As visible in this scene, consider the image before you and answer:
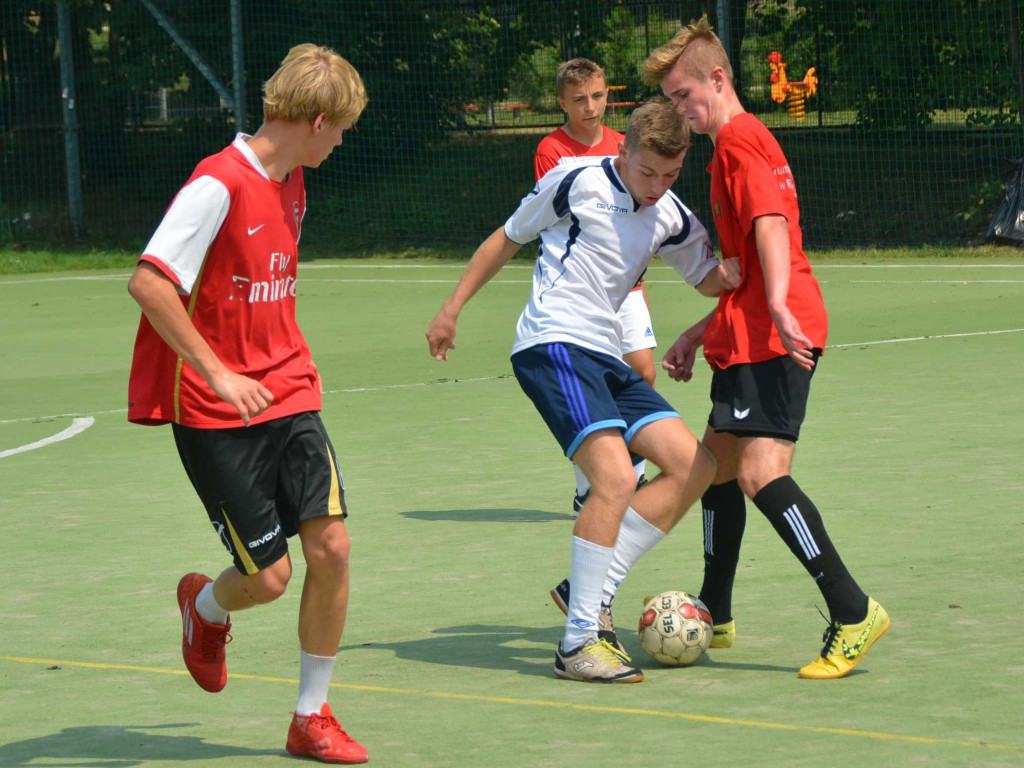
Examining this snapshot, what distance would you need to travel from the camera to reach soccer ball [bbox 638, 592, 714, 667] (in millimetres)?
5090

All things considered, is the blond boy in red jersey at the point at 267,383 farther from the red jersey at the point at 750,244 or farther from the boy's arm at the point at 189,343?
the red jersey at the point at 750,244

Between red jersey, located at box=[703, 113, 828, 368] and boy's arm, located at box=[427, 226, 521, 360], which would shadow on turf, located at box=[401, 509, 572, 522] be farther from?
red jersey, located at box=[703, 113, 828, 368]

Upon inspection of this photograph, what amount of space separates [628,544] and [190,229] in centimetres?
180

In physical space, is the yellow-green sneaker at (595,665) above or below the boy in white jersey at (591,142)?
below

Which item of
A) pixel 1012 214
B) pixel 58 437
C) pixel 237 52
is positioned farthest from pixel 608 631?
pixel 237 52

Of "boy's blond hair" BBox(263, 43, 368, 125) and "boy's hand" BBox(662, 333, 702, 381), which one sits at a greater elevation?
"boy's blond hair" BBox(263, 43, 368, 125)

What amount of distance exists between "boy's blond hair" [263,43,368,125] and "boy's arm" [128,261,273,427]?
1.90 ft

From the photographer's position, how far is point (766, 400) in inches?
200

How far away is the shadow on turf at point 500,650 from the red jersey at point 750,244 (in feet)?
3.06

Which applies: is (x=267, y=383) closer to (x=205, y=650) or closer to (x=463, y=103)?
(x=205, y=650)

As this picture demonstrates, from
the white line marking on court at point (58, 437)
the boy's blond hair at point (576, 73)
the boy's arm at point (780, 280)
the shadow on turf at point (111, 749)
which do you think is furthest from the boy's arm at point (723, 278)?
the white line marking on court at point (58, 437)

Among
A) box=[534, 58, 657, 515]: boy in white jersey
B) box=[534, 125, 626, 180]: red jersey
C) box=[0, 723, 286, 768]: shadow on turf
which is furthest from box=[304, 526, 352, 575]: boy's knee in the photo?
box=[534, 125, 626, 180]: red jersey

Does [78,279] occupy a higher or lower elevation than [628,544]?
lower

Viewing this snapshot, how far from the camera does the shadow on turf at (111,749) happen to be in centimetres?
432
